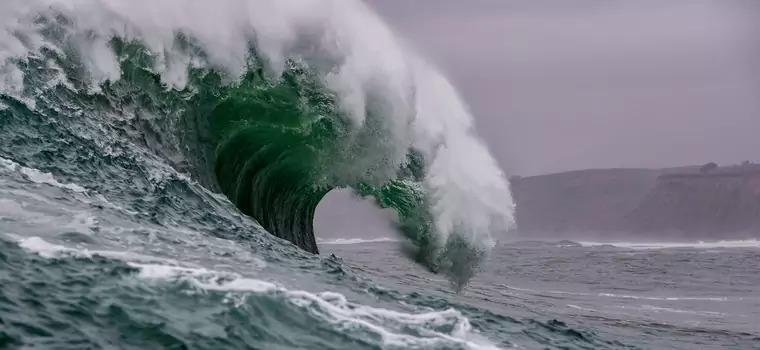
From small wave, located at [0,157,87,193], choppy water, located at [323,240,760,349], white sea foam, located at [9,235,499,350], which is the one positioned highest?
choppy water, located at [323,240,760,349]

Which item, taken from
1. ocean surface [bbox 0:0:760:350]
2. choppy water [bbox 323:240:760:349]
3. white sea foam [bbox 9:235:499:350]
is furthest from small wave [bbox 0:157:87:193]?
choppy water [bbox 323:240:760:349]

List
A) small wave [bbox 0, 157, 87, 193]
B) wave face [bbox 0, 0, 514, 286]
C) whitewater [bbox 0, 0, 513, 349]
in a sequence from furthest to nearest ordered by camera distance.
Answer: wave face [bbox 0, 0, 514, 286], small wave [bbox 0, 157, 87, 193], whitewater [bbox 0, 0, 513, 349]

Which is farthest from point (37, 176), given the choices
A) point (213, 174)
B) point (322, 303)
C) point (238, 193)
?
point (238, 193)

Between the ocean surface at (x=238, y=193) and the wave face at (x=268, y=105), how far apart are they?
1.4 inches

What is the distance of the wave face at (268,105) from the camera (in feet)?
35.3

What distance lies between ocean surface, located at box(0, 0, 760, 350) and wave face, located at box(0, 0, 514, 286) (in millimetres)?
37

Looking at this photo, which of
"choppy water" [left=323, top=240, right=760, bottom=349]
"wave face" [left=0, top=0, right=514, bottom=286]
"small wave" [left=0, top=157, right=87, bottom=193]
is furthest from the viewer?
"wave face" [left=0, top=0, right=514, bottom=286]

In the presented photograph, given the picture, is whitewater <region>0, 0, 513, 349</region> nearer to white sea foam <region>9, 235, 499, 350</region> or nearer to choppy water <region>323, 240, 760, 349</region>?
white sea foam <region>9, 235, 499, 350</region>

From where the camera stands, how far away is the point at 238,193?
14156 mm

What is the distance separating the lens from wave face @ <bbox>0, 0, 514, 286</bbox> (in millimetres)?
10758

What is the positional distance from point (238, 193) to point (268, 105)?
5.20 ft

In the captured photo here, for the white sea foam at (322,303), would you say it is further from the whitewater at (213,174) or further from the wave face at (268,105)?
the wave face at (268,105)

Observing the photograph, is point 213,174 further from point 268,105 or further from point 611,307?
point 611,307

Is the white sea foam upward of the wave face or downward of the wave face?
downward
